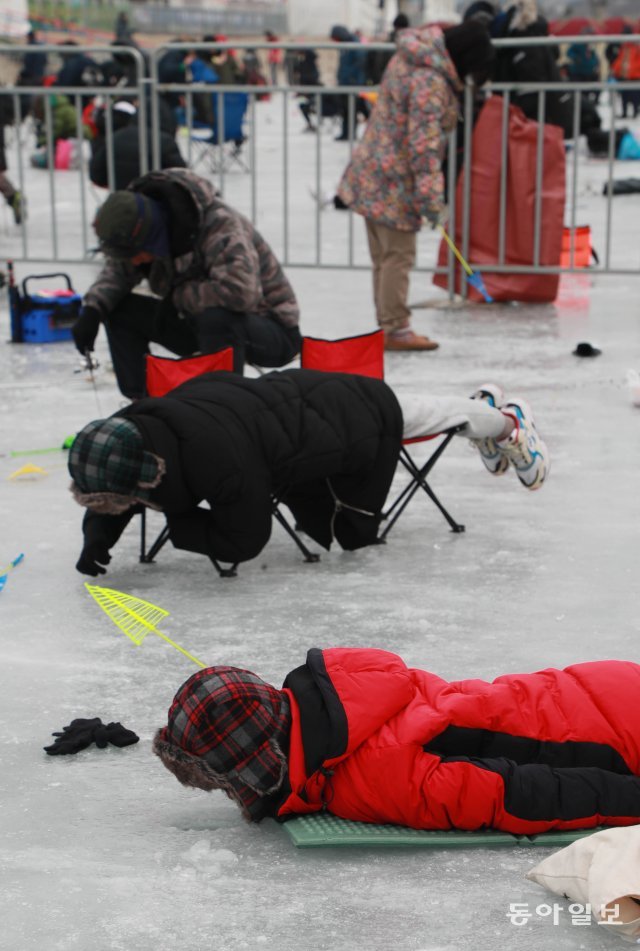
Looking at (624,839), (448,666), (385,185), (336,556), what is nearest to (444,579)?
(336,556)

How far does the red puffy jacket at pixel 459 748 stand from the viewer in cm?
296

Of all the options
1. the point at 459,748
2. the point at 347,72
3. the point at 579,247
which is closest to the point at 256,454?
the point at 459,748

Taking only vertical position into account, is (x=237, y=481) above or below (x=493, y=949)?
above

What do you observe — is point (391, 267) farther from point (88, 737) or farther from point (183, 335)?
point (88, 737)

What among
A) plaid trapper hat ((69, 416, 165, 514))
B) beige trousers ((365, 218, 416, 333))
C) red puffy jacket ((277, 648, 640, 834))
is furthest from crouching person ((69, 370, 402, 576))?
beige trousers ((365, 218, 416, 333))

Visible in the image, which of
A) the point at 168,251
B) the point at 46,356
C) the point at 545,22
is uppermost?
the point at 545,22

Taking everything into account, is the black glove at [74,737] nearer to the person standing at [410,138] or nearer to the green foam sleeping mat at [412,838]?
the green foam sleeping mat at [412,838]

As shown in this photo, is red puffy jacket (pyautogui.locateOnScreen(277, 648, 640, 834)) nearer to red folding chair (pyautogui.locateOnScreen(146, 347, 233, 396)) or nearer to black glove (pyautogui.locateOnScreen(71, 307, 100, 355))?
red folding chair (pyautogui.locateOnScreen(146, 347, 233, 396))

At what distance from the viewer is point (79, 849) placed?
119 inches

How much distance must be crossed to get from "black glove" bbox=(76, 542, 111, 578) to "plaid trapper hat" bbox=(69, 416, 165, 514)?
0.31 m

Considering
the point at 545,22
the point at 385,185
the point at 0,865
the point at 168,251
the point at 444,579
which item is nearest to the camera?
the point at 0,865

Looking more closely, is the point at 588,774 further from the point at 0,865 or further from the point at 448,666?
the point at 0,865

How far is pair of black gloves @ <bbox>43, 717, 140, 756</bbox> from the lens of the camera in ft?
11.4

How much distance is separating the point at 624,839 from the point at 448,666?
1235 millimetres
